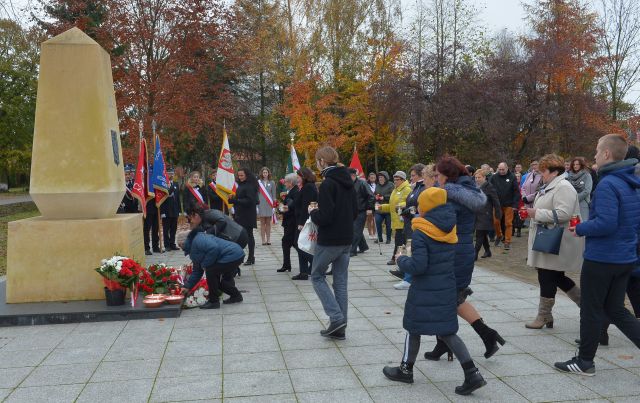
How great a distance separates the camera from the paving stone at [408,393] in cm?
397

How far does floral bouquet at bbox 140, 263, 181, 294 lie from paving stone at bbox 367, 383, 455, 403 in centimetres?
381

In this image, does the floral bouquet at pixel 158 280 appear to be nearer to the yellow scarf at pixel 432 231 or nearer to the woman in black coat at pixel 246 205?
the woman in black coat at pixel 246 205

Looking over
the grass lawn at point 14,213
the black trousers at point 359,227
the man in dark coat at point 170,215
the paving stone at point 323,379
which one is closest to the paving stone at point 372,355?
the paving stone at point 323,379

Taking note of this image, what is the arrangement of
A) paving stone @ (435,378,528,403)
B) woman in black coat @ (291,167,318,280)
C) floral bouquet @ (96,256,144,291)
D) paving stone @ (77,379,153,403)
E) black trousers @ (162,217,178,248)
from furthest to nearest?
black trousers @ (162,217,178,248) < woman in black coat @ (291,167,318,280) < floral bouquet @ (96,256,144,291) < paving stone @ (77,379,153,403) < paving stone @ (435,378,528,403)

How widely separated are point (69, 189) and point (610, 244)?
6.26 meters

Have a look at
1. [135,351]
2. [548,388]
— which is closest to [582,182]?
[548,388]

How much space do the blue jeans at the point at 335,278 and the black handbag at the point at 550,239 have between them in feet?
6.30

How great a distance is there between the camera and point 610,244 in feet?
13.8

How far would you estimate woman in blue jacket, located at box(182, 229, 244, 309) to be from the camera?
6777mm

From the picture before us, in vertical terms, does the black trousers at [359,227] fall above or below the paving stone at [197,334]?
above

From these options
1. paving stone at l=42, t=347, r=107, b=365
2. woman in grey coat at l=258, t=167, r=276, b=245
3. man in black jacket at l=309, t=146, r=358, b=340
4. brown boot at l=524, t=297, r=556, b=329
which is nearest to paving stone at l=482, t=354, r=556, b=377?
brown boot at l=524, t=297, r=556, b=329

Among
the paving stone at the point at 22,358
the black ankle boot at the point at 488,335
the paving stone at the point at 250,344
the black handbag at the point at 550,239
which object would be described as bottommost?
the paving stone at the point at 250,344

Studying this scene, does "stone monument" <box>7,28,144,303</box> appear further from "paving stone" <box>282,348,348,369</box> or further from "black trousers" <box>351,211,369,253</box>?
"black trousers" <box>351,211,369,253</box>

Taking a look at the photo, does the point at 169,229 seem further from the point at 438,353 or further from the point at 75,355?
the point at 438,353
